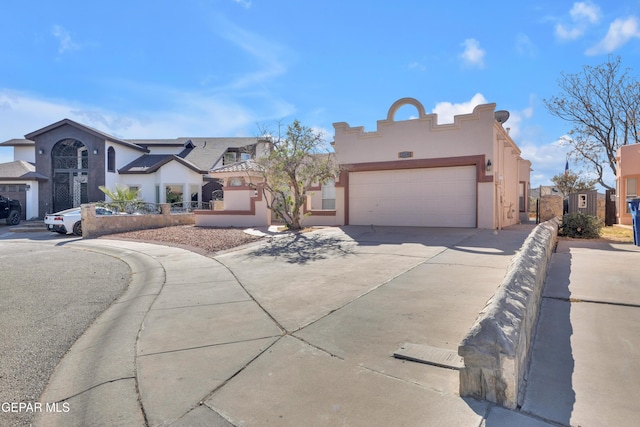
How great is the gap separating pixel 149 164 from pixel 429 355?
101ft

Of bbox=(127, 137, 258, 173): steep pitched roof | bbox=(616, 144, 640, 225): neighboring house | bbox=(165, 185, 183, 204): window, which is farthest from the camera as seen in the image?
bbox=(127, 137, 258, 173): steep pitched roof

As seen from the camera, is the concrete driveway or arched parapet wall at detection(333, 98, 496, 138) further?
arched parapet wall at detection(333, 98, 496, 138)

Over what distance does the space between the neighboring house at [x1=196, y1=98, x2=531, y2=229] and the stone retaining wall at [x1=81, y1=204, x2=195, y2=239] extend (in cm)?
877

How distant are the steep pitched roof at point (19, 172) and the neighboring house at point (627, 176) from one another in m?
37.2

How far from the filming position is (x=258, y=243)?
40.1 ft

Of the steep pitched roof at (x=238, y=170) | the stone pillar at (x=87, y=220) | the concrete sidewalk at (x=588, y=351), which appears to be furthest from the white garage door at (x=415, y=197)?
the stone pillar at (x=87, y=220)

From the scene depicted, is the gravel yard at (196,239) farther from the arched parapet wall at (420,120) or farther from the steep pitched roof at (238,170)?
the arched parapet wall at (420,120)

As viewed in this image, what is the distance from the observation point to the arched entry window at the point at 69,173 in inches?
1112

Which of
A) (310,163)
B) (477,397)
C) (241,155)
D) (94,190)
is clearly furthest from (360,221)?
(94,190)

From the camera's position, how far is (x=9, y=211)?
22.3 meters

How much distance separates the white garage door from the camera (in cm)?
1447

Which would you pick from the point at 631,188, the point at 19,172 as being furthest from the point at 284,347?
the point at 19,172

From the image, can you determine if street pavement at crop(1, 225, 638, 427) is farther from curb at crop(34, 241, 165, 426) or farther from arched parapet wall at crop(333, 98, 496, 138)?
arched parapet wall at crop(333, 98, 496, 138)

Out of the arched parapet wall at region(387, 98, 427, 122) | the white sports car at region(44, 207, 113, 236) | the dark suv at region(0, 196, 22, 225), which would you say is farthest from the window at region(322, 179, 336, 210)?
the dark suv at region(0, 196, 22, 225)
